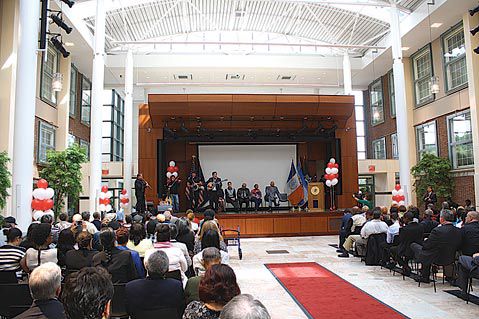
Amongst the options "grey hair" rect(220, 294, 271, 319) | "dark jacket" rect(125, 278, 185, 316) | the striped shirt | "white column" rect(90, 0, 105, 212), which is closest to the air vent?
"white column" rect(90, 0, 105, 212)

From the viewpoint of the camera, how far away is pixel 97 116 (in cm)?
1208

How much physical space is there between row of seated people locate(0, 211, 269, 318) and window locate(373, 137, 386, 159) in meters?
17.3

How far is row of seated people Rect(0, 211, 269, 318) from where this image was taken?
7.08 ft

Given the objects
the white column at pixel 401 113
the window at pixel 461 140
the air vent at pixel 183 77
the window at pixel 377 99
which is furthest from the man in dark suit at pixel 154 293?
the window at pixel 377 99

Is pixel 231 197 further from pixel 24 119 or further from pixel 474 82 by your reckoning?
pixel 474 82

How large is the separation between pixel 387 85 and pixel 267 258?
1457 centimetres

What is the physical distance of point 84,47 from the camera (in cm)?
1614

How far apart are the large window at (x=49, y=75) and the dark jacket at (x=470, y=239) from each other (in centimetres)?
1414

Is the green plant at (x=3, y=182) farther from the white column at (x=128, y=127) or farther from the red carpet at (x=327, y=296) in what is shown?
the white column at (x=128, y=127)

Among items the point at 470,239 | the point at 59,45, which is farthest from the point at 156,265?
the point at 59,45

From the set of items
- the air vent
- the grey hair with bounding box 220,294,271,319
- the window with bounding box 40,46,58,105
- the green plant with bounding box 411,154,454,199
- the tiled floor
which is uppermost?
the air vent

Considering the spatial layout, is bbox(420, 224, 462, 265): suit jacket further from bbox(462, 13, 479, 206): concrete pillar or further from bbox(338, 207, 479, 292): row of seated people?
bbox(462, 13, 479, 206): concrete pillar

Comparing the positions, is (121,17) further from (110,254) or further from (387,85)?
(110,254)

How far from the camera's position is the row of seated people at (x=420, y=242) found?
18.3 ft
